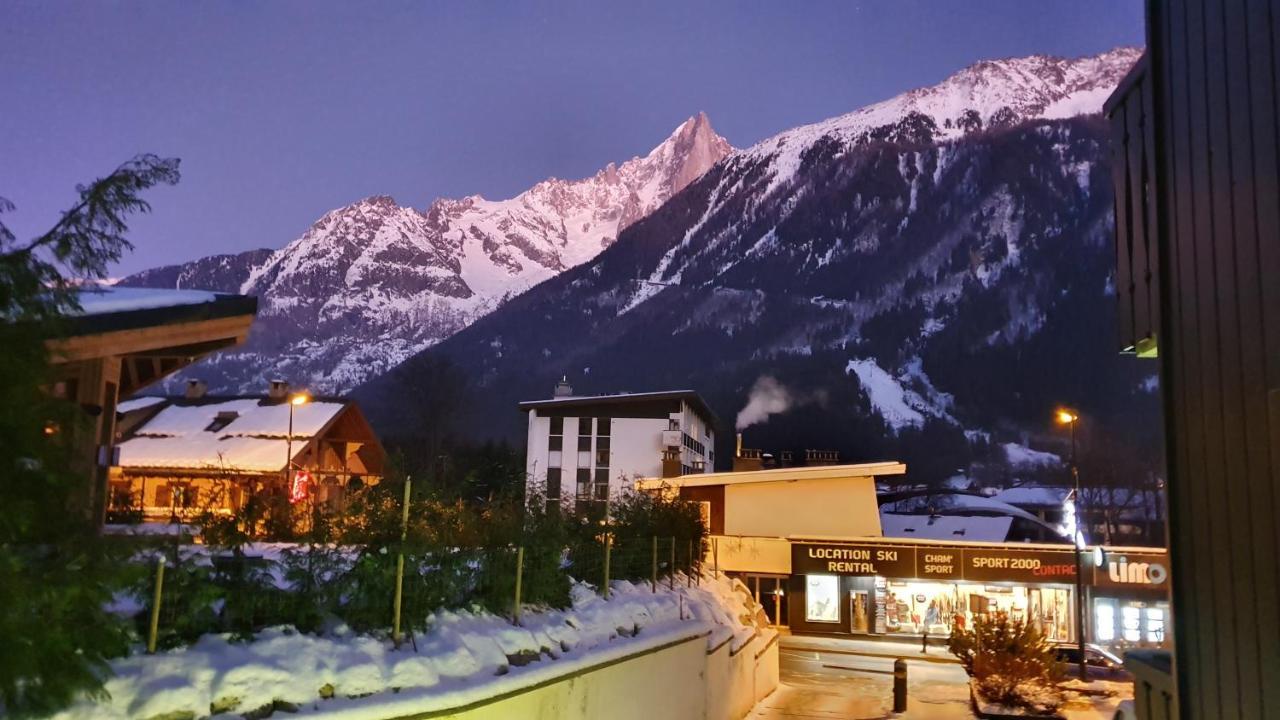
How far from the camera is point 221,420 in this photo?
39.7 m

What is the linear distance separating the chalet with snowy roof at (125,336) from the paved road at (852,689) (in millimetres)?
11174

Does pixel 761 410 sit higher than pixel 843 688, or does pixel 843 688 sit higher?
pixel 761 410

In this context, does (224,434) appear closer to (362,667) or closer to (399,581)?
(399,581)

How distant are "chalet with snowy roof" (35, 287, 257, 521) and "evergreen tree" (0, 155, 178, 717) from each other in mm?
3170

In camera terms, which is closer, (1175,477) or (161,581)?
(1175,477)

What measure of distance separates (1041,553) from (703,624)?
898 inches

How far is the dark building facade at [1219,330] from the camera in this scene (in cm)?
456

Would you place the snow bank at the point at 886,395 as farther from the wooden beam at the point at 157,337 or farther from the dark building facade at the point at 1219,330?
the dark building facade at the point at 1219,330

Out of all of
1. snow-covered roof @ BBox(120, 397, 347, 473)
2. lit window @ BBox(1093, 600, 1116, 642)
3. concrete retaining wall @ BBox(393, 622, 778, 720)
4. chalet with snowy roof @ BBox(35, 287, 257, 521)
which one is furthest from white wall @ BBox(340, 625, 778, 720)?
snow-covered roof @ BBox(120, 397, 347, 473)

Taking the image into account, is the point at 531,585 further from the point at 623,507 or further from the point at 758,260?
the point at 758,260

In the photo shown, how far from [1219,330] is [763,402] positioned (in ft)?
330

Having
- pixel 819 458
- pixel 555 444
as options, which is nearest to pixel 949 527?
pixel 819 458

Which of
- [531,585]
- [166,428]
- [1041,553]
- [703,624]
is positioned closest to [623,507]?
[703,624]

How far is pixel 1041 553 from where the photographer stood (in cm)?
3384
